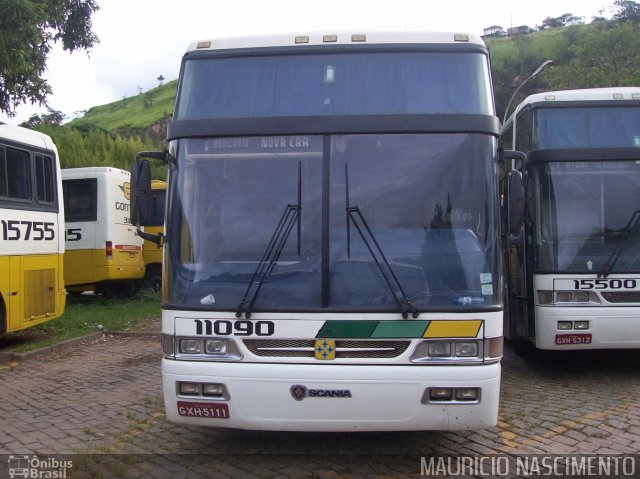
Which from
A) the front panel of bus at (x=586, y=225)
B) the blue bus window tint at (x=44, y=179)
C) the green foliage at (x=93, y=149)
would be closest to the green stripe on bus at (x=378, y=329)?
the front panel of bus at (x=586, y=225)

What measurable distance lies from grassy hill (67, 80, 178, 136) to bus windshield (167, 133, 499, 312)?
6465cm

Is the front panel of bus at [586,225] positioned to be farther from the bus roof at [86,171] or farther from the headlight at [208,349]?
the bus roof at [86,171]

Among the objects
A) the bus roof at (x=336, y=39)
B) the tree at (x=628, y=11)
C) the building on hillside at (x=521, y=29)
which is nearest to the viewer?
the bus roof at (x=336, y=39)

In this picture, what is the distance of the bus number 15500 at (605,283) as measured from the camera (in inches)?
305

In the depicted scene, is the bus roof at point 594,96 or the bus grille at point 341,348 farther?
the bus roof at point 594,96

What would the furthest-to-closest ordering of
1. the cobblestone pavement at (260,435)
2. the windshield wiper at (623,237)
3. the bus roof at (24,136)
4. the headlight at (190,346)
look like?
the bus roof at (24,136)
the windshield wiper at (623,237)
the cobblestone pavement at (260,435)
the headlight at (190,346)

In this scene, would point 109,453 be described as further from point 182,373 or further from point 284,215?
point 284,215

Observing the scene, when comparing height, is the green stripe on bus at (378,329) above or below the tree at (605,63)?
below

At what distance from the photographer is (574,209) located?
8.03 meters

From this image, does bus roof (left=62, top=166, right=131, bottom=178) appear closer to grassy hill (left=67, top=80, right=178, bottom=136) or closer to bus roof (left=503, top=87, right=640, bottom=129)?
bus roof (left=503, top=87, right=640, bottom=129)

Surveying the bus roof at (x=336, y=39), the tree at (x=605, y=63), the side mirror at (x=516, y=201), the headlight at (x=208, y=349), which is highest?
the tree at (x=605, y=63)

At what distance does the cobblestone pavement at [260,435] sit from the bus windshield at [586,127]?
9.38ft

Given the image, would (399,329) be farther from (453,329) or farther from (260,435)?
(260,435)

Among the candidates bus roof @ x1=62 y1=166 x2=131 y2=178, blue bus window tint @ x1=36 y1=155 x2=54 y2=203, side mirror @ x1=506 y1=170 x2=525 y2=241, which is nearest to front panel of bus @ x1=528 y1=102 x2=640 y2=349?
side mirror @ x1=506 y1=170 x2=525 y2=241
